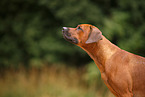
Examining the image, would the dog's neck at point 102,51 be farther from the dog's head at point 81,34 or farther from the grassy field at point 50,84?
the grassy field at point 50,84

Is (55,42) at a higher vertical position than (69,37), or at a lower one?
lower

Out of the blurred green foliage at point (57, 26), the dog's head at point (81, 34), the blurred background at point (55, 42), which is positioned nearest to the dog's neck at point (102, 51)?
the dog's head at point (81, 34)

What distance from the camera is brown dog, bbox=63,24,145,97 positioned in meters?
2.04

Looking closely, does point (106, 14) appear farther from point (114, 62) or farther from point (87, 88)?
point (114, 62)

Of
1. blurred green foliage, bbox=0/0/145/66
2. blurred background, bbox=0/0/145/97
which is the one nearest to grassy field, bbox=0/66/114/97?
blurred background, bbox=0/0/145/97

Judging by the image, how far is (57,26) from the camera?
24.1 ft

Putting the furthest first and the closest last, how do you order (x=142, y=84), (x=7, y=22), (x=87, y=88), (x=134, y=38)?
(x=7, y=22), (x=87, y=88), (x=134, y=38), (x=142, y=84)

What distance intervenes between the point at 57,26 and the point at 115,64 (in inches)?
214

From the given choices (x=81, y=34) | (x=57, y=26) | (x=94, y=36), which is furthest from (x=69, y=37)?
(x=57, y=26)

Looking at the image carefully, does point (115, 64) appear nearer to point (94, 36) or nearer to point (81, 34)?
point (94, 36)

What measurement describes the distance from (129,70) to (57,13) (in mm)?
4953

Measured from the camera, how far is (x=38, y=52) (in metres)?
7.18

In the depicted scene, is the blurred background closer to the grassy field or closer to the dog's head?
the grassy field

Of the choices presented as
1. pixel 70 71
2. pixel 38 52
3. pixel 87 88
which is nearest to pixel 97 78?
pixel 87 88
